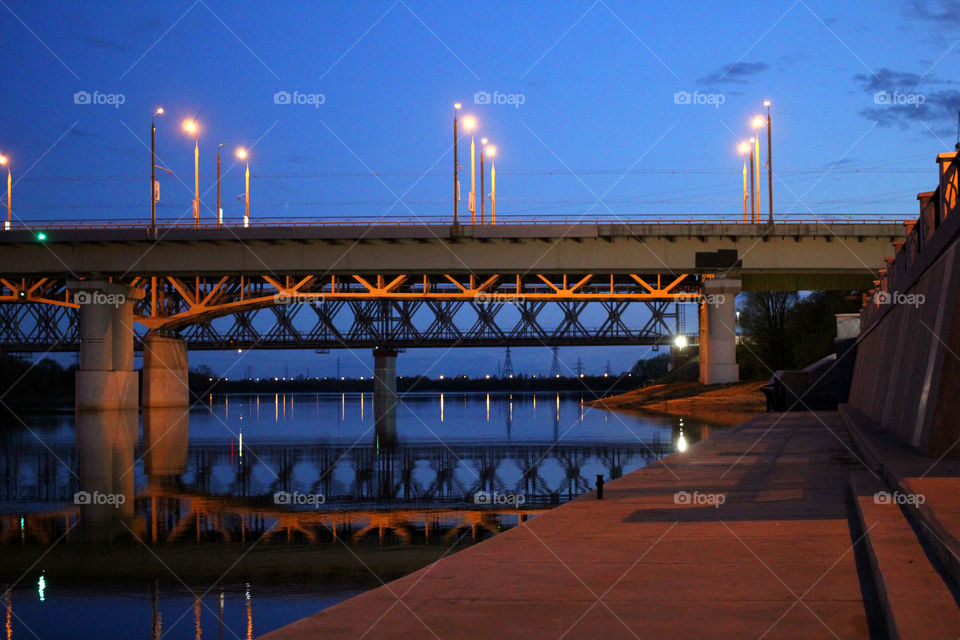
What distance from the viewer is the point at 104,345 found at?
64.6m

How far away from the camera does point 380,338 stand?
11150 cm

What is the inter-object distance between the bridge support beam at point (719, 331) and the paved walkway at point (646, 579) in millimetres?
47505

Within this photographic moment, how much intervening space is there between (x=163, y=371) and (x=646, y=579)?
70.6 m

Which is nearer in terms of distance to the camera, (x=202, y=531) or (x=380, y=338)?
(x=202, y=531)

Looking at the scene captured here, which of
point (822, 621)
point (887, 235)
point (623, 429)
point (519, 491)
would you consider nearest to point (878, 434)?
point (519, 491)

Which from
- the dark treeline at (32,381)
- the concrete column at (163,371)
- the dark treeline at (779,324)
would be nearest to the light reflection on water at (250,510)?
the concrete column at (163,371)

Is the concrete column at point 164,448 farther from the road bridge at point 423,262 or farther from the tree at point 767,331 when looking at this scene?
the tree at point 767,331

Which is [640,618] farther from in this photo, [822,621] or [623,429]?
[623,429]

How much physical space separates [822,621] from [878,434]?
1283 centimetres

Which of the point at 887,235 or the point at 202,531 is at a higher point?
the point at 887,235

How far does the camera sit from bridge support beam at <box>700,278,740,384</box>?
2430 inches

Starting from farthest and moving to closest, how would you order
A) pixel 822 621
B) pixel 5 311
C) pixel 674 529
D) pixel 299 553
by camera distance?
pixel 5 311 → pixel 299 553 → pixel 674 529 → pixel 822 621

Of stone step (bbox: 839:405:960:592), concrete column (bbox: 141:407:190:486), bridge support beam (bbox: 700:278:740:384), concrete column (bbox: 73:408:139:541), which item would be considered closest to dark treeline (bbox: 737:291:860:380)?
bridge support beam (bbox: 700:278:740:384)

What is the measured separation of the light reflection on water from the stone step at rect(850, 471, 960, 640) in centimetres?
461
